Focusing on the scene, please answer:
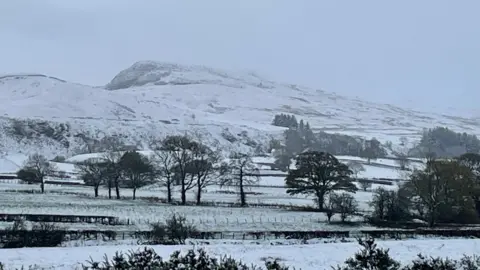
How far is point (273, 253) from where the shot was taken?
21.4 meters

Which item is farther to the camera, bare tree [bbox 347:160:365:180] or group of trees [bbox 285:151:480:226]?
bare tree [bbox 347:160:365:180]

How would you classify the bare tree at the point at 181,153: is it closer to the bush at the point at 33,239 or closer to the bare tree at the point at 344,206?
the bare tree at the point at 344,206

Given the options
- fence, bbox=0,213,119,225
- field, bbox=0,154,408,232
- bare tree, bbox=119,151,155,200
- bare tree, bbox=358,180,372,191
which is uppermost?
bare tree, bbox=119,151,155,200

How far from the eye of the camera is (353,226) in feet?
143

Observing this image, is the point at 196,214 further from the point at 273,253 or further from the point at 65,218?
the point at 273,253

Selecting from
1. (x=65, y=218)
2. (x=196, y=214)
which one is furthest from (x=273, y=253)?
(x=196, y=214)

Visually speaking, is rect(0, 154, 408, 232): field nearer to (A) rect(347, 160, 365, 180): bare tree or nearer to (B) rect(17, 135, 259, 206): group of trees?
(B) rect(17, 135, 259, 206): group of trees

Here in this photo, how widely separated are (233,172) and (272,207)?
1440cm

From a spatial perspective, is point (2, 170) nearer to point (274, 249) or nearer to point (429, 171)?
point (429, 171)

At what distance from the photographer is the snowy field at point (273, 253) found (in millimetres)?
19125

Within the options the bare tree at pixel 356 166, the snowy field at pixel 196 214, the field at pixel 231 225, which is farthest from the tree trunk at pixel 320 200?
the bare tree at pixel 356 166

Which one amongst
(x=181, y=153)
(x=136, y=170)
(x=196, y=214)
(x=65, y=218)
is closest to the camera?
(x=65, y=218)

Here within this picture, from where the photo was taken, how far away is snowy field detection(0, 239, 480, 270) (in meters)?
19.1

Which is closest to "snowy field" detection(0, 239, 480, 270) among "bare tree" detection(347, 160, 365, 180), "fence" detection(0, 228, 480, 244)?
"fence" detection(0, 228, 480, 244)
